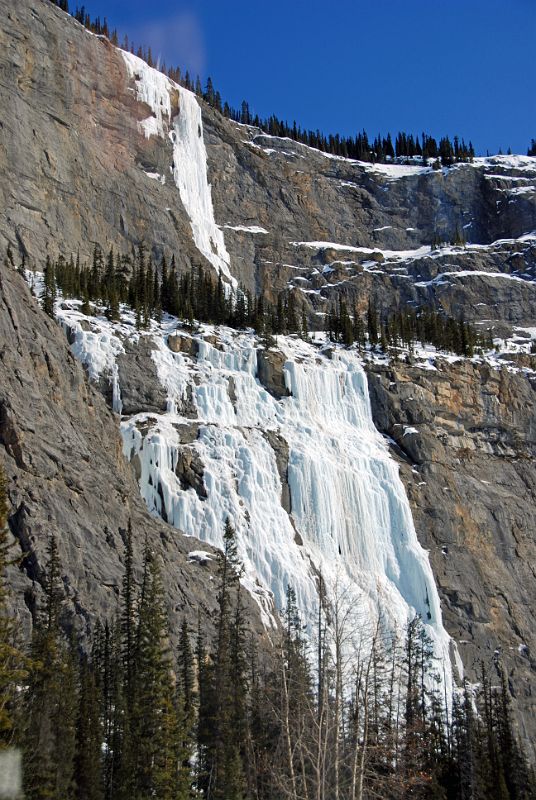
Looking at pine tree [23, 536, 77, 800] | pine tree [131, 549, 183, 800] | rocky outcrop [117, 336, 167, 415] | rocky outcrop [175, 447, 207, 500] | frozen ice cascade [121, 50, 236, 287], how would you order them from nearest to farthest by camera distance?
pine tree [23, 536, 77, 800]
pine tree [131, 549, 183, 800]
rocky outcrop [175, 447, 207, 500]
rocky outcrop [117, 336, 167, 415]
frozen ice cascade [121, 50, 236, 287]

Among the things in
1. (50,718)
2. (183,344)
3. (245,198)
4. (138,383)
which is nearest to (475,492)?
(183,344)

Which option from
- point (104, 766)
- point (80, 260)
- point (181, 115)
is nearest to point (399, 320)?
point (80, 260)

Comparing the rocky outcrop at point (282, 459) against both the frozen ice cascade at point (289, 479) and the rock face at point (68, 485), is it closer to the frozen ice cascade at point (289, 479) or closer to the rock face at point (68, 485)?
the frozen ice cascade at point (289, 479)

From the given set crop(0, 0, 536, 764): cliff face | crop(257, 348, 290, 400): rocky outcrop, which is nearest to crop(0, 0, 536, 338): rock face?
crop(0, 0, 536, 764): cliff face

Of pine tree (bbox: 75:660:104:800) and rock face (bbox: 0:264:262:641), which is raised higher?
rock face (bbox: 0:264:262:641)

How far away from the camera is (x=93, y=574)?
5075 centimetres

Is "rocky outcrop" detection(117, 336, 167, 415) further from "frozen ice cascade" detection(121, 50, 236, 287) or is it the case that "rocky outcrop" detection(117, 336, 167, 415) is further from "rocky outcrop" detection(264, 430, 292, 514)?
"frozen ice cascade" detection(121, 50, 236, 287)

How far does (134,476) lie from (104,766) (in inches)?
995

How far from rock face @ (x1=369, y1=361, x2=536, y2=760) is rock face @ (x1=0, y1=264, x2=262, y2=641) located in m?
21.6

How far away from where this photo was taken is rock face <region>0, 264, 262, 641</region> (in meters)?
Answer: 49.3

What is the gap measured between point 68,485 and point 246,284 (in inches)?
2294

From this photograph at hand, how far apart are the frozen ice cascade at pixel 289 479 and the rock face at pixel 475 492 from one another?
1.95 metres

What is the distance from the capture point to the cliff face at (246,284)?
55.2 m

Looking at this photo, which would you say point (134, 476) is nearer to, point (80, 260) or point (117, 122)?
point (80, 260)
